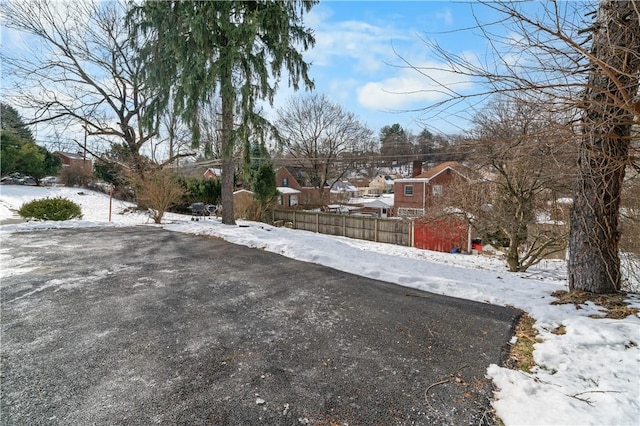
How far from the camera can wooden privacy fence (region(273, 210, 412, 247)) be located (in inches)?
554

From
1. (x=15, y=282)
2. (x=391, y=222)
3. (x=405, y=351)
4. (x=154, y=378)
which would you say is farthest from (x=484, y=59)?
(x=391, y=222)

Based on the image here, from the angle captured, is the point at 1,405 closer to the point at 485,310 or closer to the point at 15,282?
the point at 15,282

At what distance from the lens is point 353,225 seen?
15.7 metres

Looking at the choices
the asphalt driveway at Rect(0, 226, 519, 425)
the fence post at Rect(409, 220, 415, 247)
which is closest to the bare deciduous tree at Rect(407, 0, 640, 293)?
the asphalt driveway at Rect(0, 226, 519, 425)

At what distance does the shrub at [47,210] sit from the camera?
30.4 feet

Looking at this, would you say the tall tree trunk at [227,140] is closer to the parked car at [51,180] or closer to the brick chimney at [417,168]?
the brick chimney at [417,168]

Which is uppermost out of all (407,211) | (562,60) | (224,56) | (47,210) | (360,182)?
(224,56)

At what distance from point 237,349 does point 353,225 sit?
1347cm

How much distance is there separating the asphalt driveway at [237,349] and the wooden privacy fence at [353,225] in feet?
33.2

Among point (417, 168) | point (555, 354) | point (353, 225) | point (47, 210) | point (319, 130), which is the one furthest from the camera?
point (319, 130)

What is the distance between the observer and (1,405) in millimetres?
1777

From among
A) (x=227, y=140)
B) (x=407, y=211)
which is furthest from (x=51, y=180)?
(x=407, y=211)

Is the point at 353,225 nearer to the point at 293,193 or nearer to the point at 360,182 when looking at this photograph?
the point at 293,193

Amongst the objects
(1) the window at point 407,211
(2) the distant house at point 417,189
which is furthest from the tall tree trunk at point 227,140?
(1) the window at point 407,211
